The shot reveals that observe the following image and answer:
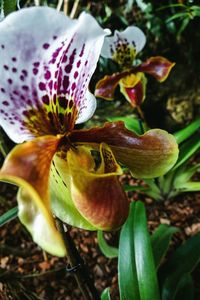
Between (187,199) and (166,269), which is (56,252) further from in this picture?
(187,199)

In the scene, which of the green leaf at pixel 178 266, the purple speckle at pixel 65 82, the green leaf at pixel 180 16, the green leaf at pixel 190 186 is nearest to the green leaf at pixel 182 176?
the green leaf at pixel 190 186

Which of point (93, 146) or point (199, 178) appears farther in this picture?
point (199, 178)

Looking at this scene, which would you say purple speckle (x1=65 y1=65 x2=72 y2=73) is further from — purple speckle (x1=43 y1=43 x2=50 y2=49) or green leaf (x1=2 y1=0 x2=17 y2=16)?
green leaf (x1=2 y1=0 x2=17 y2=16)

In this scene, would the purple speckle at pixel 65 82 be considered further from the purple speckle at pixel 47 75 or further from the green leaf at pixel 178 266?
the green leaf at pixel 178 266

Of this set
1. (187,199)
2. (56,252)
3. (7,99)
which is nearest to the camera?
(56,252)

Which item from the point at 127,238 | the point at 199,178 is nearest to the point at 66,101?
the point at 127,238

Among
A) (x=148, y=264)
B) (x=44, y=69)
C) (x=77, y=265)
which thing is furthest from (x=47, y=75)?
(x=148, y=264)

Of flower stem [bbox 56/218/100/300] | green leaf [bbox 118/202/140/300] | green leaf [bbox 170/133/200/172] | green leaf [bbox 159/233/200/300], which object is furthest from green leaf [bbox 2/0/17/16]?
green leaf [bbox 170/133/200/172]
